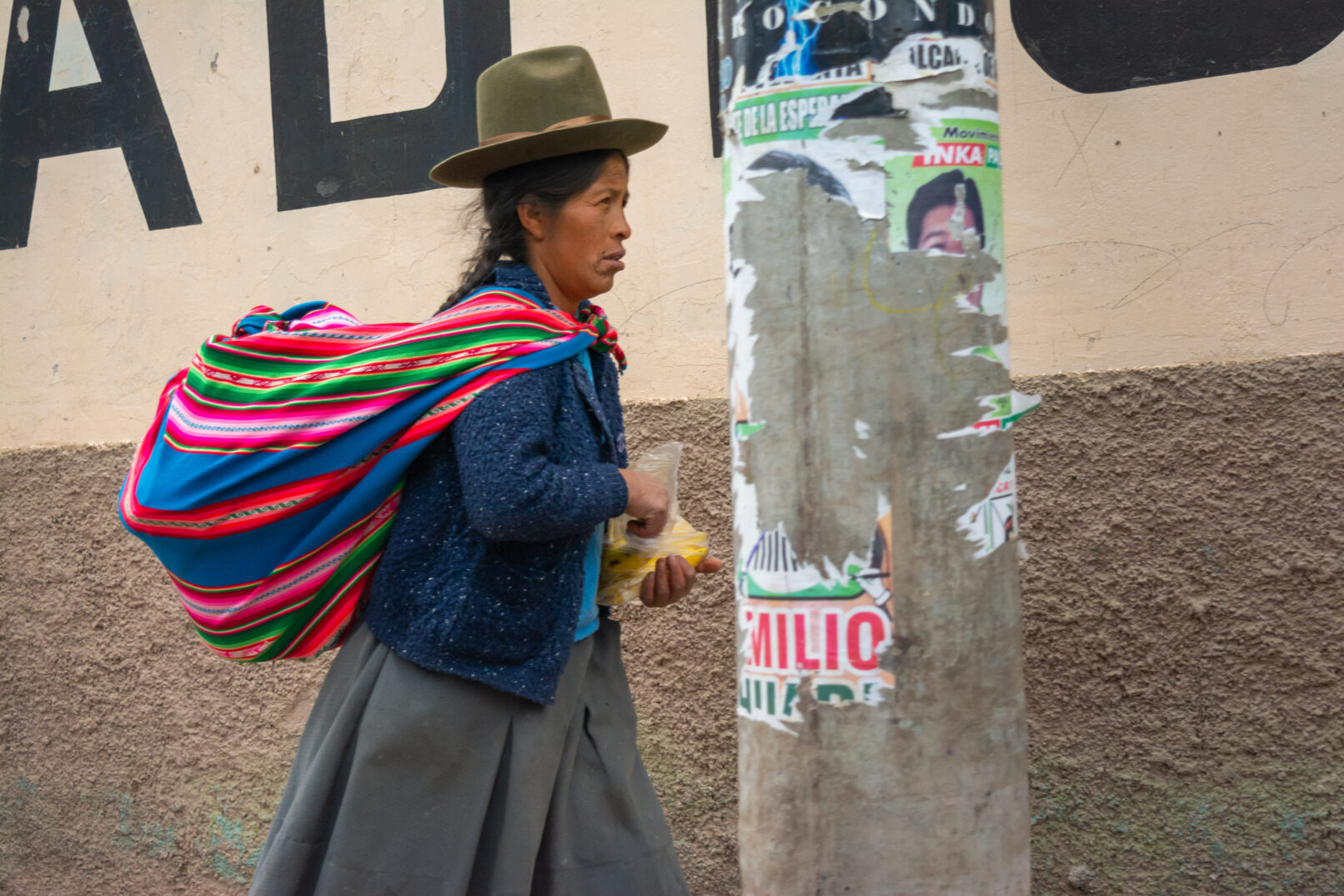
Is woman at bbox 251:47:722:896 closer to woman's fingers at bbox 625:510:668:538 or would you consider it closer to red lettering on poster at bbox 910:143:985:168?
woman's fingers at bbox 625:510:668:538

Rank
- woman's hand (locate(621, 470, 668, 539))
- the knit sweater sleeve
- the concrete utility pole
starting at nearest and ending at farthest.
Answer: the concrete utility pole < the knit sweater sleeve < woman's hand (locate(621, 470, 668, 539))

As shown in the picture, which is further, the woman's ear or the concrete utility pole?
the woman's ear

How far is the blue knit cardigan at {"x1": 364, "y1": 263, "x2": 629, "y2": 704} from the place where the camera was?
2.10 m

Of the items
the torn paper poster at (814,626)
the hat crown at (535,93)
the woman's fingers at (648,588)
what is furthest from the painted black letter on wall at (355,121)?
the torn paper poster at (814,626)

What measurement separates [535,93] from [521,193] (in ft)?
0.63

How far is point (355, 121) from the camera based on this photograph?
4.30 metres

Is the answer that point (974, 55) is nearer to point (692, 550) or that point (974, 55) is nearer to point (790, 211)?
point (790, 211)

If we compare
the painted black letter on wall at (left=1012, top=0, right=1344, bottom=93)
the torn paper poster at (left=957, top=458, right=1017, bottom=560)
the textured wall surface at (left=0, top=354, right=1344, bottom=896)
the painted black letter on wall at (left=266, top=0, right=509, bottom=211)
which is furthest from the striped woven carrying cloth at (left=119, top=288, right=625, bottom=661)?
the painted black letter on wall at (left=266, top=0, right=509, bottom=211)

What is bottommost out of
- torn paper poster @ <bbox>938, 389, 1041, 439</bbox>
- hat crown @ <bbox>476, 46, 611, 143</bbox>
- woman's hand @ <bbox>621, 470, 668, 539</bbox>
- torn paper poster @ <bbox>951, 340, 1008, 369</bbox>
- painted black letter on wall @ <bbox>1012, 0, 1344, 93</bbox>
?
woman's hand @ <bbox>621, 470, 668, 539</bbox>

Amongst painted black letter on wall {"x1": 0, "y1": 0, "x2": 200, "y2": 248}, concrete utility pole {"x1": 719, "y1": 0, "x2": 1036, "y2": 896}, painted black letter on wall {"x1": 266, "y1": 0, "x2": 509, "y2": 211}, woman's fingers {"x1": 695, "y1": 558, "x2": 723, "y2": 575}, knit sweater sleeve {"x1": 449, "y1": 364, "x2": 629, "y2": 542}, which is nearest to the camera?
concrete utility pole {"x1": 719, "y1": 0, "x2": 1036, "y2": 896}

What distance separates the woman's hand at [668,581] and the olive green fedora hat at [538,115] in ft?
2.71

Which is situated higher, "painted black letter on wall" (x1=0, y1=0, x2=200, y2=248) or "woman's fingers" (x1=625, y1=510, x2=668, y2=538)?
"painted black letter on wall" (x1=0, y1=0, x2=200, y2=248)

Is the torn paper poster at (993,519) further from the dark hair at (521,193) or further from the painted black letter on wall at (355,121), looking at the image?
the painted black letter on wall at (355,121)

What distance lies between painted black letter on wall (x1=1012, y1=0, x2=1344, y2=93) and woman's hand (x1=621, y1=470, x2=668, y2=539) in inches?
67.4
